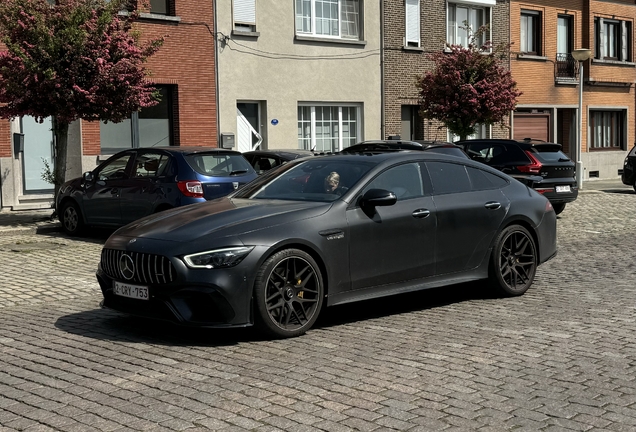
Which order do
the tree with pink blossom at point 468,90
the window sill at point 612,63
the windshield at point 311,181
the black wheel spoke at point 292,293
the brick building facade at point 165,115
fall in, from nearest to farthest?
the black wheel spoke at point 292,293 → the windshield at point 311,181 → the brick building facade at point 165,115 → the tree with pink blossom at point 468,90 → the window sill at point 612,63

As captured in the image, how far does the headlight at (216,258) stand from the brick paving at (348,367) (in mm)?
627

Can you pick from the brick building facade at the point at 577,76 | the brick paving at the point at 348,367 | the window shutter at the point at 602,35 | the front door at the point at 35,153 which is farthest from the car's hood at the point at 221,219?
the window shutter at the point at 602,35

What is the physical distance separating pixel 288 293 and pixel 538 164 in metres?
12.6

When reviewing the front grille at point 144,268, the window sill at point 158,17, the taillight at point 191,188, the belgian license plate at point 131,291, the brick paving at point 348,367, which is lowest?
the brick paving at point 348,367

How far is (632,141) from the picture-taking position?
122 ft

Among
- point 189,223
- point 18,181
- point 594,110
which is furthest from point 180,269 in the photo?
point 594,110

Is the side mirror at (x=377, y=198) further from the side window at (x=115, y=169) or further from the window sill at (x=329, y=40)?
the window sill at (x=329, y=40)

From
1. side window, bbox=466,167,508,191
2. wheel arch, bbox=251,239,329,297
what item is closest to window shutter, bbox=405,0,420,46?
side window, bbox=466,167,508,191

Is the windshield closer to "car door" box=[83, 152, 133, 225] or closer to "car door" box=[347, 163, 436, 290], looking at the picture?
"car door" box=[347, 163, 436, 290]

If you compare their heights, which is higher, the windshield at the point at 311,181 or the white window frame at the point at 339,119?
the white window frame at the point at 339,119

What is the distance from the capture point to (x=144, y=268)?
707cm

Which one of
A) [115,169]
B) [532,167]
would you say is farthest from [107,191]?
[532,167]

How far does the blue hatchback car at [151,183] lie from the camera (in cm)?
1341

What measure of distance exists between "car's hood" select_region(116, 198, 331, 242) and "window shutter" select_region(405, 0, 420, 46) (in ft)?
68.3
